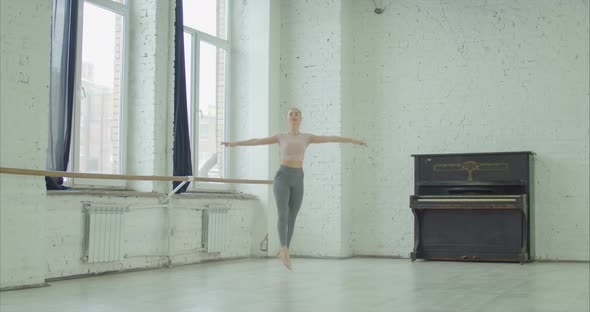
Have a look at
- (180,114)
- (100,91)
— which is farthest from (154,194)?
(100,91)

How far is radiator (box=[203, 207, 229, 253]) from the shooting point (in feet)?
30.0

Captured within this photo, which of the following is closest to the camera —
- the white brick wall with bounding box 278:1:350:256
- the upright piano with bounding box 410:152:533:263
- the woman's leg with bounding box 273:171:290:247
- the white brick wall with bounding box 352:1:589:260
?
the woman's leg with bounding box 273:171:290:247

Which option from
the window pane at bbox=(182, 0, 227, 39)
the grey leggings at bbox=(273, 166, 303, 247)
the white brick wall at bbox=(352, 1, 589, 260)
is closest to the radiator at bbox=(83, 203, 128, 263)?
the grey leggings at bbox=(273, 166, 303, 247)

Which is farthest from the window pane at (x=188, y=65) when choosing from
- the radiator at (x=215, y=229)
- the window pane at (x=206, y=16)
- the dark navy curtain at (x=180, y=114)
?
the radiator at (x=215, y=229)

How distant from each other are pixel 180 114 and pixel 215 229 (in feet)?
4.89

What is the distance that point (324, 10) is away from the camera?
10.4 meters

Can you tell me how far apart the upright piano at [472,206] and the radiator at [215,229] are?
2.36 meters

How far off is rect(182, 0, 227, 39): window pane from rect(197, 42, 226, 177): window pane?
24 cm

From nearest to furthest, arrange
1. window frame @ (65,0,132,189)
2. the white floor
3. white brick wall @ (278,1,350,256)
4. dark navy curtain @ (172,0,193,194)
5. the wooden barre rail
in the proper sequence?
the white floor → the wooden barre rail → window frame @ (65,0,132,189) → dark navy curtain @ (172,0,193,194) → white brick wall @ (278,1,350,256)

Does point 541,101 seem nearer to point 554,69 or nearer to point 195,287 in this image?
point 554,69

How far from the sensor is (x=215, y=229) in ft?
30.4

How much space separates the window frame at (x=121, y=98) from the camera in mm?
7586

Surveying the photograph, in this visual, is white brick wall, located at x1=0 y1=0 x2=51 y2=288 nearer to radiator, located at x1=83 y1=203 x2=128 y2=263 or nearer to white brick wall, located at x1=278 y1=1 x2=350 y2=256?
radiator, located at x1=83 y1=203 x2=128 y2=263

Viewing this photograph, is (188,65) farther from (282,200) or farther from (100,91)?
(282,200)
